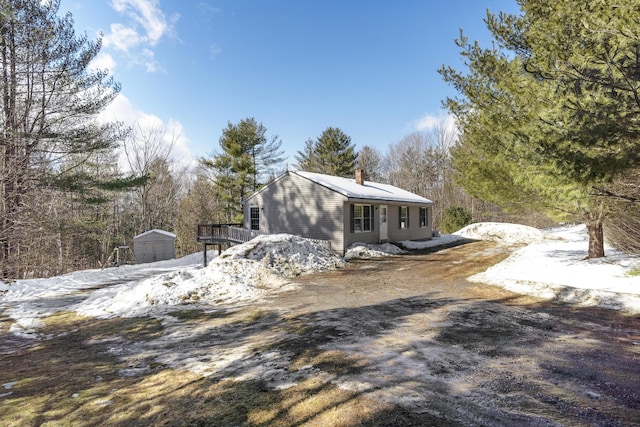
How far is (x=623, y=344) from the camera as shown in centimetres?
449

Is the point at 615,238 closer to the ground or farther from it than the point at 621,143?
closer to the ground

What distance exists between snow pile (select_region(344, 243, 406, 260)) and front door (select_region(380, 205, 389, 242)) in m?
1.21

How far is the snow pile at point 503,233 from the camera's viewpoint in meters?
20.3

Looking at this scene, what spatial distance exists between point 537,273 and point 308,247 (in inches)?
308

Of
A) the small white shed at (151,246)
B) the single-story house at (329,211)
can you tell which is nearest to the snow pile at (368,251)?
the single-story house at (329,211)

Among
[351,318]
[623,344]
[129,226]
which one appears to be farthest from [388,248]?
[129,226]

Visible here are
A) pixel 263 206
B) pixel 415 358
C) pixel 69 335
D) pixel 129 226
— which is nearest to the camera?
pixel 415 358

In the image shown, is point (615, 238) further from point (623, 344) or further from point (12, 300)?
point (12, 300)

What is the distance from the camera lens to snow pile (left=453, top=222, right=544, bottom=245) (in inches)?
798

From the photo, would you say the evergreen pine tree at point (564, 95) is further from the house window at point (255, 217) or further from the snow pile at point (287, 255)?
the house window at point (255, 217)

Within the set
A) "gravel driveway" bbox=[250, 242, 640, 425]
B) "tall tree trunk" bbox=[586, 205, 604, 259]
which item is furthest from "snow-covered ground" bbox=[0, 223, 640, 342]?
"gravel driveway" bbox=[250, 242, 640, 425]

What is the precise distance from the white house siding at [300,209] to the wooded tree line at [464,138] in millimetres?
5953

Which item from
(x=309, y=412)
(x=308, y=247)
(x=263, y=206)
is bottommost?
(x=309, y=412)

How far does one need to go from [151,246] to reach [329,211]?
12344 mm
